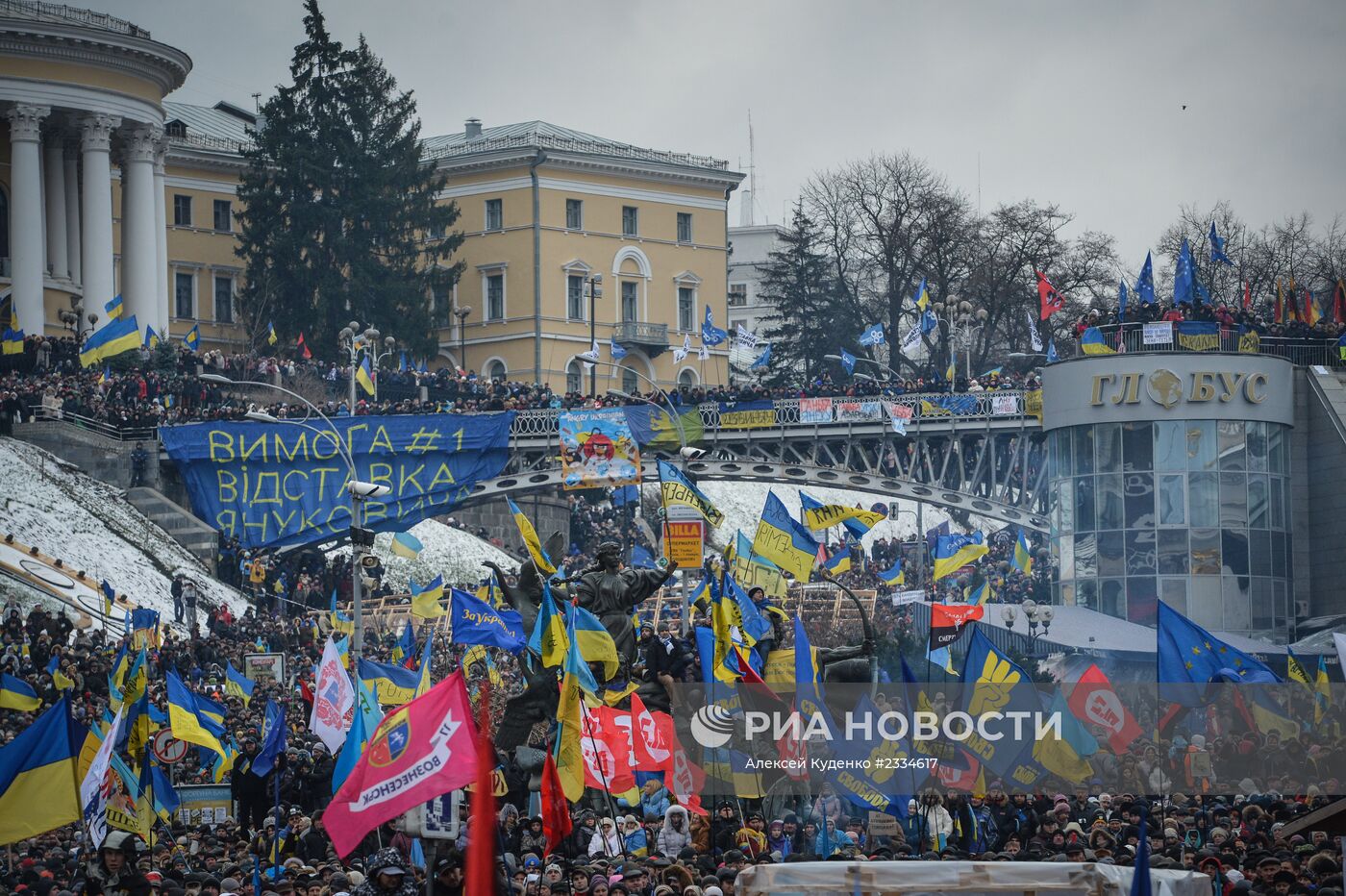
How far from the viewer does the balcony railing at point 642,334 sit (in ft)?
325

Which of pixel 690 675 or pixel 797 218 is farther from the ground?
pixel 797 218

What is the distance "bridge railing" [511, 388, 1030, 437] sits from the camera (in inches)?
2581

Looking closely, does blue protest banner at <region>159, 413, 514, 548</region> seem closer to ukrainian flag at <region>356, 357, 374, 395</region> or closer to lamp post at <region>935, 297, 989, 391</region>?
ukrainian flag at <region>356, 357, 374, 395</region>

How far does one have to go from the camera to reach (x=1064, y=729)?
22125 millimetres

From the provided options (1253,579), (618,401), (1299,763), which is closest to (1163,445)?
(1253,579)

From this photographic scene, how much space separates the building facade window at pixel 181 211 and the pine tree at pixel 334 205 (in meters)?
7.31

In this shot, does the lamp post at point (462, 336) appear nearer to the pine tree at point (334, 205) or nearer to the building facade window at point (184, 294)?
the pine tree at point (334, 205)

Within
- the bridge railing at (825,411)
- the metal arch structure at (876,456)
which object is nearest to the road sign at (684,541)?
the metal arch structure at (876,456)

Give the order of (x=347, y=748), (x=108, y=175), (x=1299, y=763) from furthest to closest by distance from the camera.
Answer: (x=108, y=175)
(x=1299, y=763)
(x=347, y=748)

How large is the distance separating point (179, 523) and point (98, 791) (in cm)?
4482

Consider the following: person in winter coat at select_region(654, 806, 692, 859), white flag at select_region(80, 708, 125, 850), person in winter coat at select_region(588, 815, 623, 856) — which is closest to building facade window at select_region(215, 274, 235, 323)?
white flag at select_region(80, 708, 125, 850)

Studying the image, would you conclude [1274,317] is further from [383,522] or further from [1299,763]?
[1299,763]

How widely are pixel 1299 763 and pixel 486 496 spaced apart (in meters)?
45.9

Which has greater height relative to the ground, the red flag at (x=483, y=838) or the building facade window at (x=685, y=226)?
the building facade window at (x=685, y=226)
